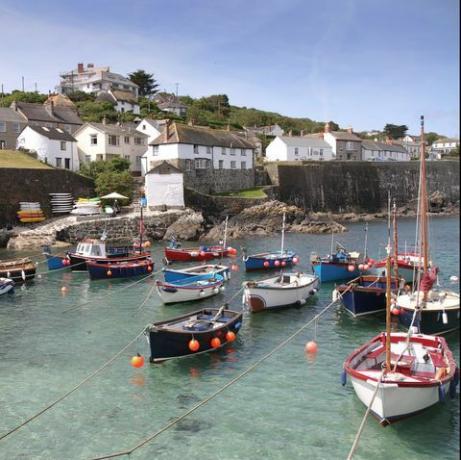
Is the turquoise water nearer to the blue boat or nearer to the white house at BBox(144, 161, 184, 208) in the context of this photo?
the blue boat

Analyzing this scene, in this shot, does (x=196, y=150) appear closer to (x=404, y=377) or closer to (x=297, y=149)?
(x=297, y=149)

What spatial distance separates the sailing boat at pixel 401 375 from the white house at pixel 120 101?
85524 mm

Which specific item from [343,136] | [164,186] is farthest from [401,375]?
[343,136]

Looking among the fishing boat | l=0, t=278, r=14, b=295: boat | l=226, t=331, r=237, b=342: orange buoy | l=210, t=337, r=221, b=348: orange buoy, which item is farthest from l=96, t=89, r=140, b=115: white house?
l=210, t=337, r=221, b=348: orange buoy

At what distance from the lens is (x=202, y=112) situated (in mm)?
Result: 104688

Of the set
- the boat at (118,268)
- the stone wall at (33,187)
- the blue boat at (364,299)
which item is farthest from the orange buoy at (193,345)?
the stone wall at (33,187)

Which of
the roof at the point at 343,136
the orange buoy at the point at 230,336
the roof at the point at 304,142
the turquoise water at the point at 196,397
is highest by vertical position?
the roof at the point at 343,136

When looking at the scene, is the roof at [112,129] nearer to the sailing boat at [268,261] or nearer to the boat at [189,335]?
the sailing boat at [268,261]

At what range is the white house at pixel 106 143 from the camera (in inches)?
2335

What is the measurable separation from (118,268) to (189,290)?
804 cm

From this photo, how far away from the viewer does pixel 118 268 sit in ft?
98.9

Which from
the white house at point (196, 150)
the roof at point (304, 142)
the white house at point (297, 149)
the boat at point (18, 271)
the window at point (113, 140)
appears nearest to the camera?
the boat at point (18, 271)

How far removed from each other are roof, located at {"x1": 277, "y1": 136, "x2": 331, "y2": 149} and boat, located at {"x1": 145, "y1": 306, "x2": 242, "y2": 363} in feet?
194

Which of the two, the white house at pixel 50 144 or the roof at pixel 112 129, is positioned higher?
the roof at pixel 112 129
